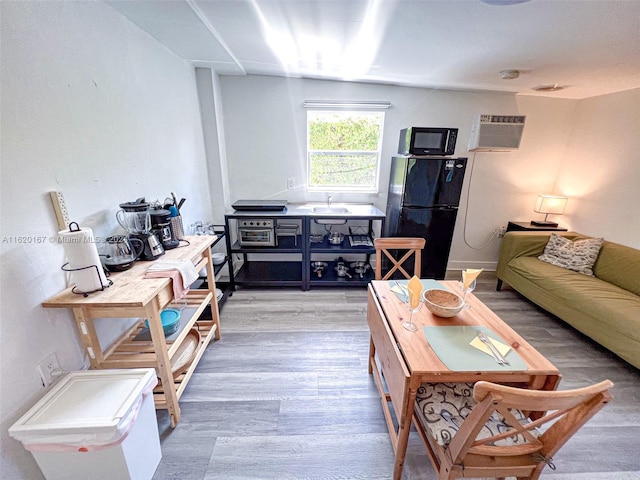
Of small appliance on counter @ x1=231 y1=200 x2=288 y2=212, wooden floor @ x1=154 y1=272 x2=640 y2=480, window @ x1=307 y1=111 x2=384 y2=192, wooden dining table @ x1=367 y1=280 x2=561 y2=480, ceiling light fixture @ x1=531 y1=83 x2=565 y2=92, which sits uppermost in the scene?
ceiling light fixture @ x1=531 y1=83 x2=565 y2=92

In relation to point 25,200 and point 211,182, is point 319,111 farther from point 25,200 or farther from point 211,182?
point 25,200

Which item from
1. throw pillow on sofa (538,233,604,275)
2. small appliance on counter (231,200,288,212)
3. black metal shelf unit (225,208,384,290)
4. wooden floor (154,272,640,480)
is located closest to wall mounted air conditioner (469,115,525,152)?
throw pillow on sofa (538,233,604,275)

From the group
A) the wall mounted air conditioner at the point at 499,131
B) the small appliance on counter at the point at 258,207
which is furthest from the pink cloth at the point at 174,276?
the wall mounted air conditioner at the point at 499,131

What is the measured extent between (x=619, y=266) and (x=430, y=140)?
2086mm

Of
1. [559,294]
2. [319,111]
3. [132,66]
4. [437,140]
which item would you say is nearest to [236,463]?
[132,66]

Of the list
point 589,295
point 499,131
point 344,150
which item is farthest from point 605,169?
point 344,150

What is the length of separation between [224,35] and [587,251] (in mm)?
3813

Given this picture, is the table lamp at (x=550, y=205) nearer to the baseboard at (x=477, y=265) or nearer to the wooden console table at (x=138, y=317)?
the baseboard at (x=477, y=265)

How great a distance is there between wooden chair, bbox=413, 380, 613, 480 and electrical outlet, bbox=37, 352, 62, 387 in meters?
1.69

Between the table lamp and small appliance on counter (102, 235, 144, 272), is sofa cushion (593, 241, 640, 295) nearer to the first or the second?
the table lamp

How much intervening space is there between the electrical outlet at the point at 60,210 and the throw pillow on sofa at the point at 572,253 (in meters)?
3.98

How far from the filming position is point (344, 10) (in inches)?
56.5

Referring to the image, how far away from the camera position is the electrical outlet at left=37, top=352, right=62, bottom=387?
114 centimetres

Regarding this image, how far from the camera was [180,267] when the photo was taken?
4.85 feet
